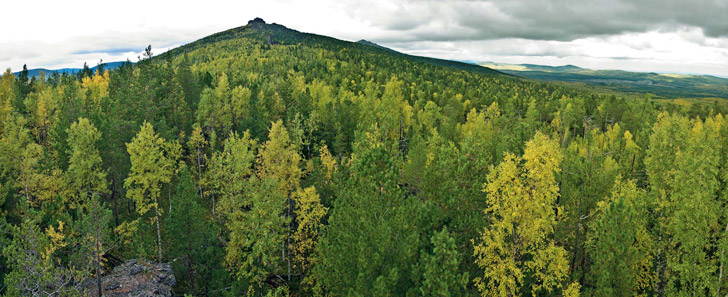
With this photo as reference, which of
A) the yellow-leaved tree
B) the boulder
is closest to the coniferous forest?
the yellow-leaved tree

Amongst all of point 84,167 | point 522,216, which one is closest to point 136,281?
point 84,167

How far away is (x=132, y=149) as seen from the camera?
1572 inches

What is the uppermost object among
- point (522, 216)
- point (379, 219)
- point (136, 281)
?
point (522, 216)

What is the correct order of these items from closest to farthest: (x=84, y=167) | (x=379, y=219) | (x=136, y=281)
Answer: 1. (x=379, y=219)
2. (x=136, y=281)
3. (x=84, y=167)

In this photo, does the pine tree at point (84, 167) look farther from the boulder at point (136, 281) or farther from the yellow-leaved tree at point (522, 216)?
the yellow-leaved tree at point (522, 216)

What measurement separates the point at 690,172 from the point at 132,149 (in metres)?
50.1

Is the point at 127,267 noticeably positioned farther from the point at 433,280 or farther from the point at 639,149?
the point at 639,149

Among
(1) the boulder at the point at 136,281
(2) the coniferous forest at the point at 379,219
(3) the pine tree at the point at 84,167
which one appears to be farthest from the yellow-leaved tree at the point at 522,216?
(3) the pine tree at the point at 84,167

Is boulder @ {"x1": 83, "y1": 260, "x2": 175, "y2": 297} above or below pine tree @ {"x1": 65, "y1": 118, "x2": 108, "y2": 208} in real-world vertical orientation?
below

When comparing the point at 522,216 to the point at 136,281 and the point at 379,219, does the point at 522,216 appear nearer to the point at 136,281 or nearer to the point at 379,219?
the point at 379,219

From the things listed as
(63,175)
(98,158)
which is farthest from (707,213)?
(63,175)

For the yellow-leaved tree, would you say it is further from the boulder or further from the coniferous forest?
the boulder

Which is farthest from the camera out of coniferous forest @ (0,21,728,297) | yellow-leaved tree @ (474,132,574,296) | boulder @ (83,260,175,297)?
boulder @ (83,260,175,297)

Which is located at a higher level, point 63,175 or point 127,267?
point 63,175
